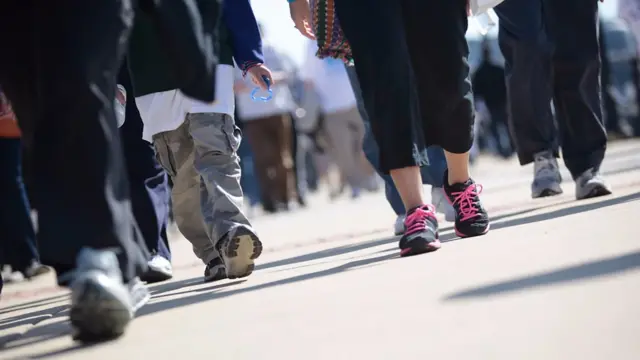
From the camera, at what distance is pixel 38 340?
3326 millimetres

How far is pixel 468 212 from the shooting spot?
4.75m

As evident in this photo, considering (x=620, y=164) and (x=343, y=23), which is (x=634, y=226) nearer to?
(x=343, y=23)

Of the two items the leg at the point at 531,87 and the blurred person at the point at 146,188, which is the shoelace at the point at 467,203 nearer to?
the blurred person at the point at 146,188

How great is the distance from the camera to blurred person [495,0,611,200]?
5.97 metres

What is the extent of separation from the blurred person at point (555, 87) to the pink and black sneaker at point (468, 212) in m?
1.27

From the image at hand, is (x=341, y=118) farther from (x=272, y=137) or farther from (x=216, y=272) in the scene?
(x=216, y=272)

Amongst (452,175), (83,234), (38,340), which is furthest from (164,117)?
(83,234)

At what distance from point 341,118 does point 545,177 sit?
7074 mm

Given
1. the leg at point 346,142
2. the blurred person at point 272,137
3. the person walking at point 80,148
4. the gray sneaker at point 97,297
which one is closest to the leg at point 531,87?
the person walking at point 80,148

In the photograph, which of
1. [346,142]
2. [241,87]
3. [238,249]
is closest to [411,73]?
[238,249]

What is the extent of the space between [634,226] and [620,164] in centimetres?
575

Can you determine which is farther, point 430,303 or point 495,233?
point 495,233

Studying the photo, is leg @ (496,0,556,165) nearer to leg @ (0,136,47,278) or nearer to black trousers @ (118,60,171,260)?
black trousers @ (118,60,171,260)

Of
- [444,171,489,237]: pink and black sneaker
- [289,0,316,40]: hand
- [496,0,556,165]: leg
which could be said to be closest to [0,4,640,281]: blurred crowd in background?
[496,0,556,165]: leg
